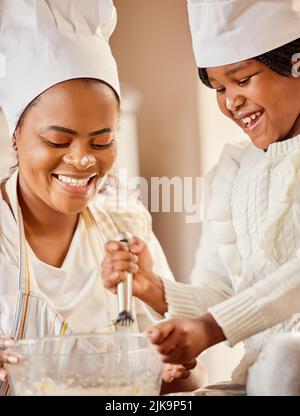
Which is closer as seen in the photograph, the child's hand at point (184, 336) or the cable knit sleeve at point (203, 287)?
the child's hand at point (184, 336)

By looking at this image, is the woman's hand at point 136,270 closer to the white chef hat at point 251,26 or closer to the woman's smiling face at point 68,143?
the woman's smiling face at point 68,143

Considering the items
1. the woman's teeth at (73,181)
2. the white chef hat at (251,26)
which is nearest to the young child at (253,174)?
the white chef hat at (251,26)

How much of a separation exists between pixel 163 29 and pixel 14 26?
214mm

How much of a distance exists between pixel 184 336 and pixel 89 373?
0.13 metres

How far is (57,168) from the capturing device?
108 centimetres

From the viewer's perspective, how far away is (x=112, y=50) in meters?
1.12

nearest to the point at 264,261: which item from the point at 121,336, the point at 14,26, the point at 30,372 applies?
the point at 121,336

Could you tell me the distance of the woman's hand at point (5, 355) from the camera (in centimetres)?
89

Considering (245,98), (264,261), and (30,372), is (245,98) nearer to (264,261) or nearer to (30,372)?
(264,261)


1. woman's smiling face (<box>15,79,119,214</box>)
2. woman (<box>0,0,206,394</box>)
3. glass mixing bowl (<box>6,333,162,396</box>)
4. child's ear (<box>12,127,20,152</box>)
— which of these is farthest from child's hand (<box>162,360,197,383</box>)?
child's ear (<box>12,127,20,152</box>)

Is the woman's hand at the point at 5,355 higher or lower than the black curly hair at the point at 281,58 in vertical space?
lower

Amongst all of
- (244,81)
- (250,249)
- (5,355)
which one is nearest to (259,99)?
(244,81)
